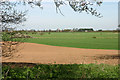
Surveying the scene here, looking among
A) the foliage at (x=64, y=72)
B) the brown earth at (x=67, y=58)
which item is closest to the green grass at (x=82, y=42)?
the foliage at (x=64, y=72)

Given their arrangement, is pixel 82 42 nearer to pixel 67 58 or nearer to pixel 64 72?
pixel 67 58

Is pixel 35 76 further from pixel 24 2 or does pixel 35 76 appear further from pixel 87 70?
pixel 24 2

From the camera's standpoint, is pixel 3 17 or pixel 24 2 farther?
pixel 24 2

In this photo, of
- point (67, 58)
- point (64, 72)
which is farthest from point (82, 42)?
point (64, 72)

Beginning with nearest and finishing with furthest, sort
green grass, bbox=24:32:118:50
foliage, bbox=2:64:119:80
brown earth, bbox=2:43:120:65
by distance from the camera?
foliage, bbox=2:64:119:80, brown earth, bbox=2:43:120:65, green grass, bbox=24:32:118:50

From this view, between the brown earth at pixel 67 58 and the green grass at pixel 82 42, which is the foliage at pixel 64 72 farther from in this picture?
the green grass at pixel 82 42

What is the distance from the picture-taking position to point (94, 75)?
28.8ft

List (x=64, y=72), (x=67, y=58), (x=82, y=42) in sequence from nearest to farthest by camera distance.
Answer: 1. (x=64, y=72)
2. (x=67, y=58)
3. (x=82, y=42)

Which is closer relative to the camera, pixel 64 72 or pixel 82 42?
pixel 64 72

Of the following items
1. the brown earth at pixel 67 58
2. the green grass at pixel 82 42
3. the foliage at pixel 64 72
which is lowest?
the green grass at pixel 82 42

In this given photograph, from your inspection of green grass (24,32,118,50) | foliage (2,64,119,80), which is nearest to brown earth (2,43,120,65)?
foliage (2,64,119,80)

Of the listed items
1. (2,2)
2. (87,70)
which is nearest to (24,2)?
(2,2)

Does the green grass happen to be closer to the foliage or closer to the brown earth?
the foliage

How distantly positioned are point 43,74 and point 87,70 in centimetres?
213
